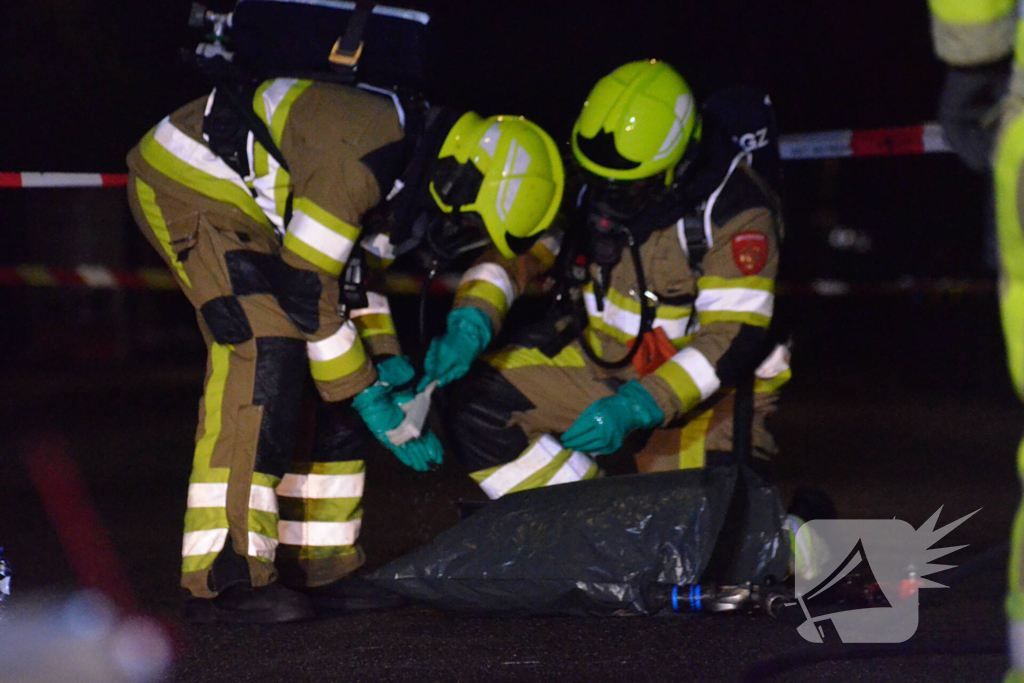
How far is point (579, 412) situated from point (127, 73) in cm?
1055

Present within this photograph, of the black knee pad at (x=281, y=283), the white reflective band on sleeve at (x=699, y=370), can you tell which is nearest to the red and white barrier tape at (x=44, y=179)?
the black knee pad at (x=281, y=283)

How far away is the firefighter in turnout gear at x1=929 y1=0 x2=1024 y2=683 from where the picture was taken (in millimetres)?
1433

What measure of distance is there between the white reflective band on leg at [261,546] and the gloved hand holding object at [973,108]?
1853 millimetres

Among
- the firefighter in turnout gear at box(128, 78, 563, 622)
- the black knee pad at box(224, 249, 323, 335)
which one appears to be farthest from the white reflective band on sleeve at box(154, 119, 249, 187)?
the black knee pad at box(224, 249, 323, 335)

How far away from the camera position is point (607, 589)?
255 centimetres

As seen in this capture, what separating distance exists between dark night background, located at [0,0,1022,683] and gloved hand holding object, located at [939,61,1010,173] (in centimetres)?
38

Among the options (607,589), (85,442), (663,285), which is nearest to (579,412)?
(663,285)

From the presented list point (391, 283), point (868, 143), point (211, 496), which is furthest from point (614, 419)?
point (391, 283)

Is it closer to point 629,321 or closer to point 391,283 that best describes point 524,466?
point 629,321

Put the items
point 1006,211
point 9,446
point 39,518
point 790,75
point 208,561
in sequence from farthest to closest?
point 790,75, point 9,446, point 39,518, point 208,561, point 1006,211

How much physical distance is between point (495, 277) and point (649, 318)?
0.47 metres

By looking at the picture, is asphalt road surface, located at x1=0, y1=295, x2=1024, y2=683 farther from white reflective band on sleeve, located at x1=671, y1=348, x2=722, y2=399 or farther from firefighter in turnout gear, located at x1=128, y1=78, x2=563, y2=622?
white reflective band on sleeve, located at x1=671, y1=348, x2=722, y2=399

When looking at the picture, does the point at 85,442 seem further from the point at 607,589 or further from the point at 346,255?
the point at 607,589

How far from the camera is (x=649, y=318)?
3.18 meters
